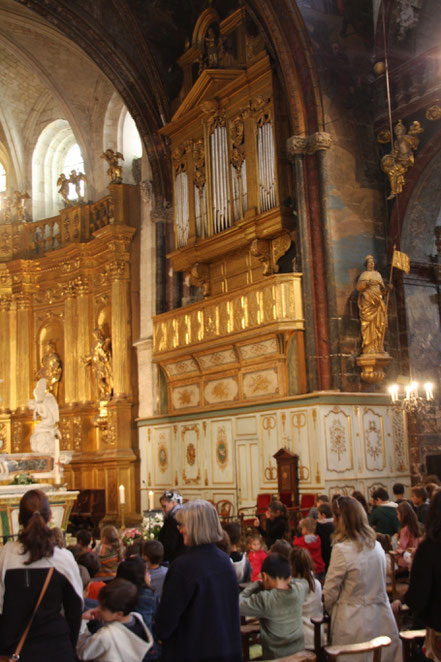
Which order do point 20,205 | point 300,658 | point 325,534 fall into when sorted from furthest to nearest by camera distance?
point 20,205 → point 325,534 → point 300,658

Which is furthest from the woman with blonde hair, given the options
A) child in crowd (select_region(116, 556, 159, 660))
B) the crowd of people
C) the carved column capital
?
the carved column capital

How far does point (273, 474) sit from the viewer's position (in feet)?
48.8

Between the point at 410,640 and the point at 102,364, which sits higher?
the point at 102,364

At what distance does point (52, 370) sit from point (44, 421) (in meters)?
2.60

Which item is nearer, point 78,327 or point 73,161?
point 78,327

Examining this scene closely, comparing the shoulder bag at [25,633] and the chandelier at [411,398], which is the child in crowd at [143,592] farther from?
the chandelier at [411,398]

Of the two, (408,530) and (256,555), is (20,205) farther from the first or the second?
(408,530)

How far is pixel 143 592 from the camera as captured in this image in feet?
15.9

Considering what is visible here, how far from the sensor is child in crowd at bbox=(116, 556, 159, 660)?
4.77 meters

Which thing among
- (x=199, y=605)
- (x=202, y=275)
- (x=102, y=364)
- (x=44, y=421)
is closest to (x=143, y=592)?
(x=199, y=605)

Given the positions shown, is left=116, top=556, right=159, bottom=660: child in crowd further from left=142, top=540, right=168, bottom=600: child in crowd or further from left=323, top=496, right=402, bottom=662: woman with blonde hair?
left=323, top=496, right=402, bottom=662: woman with blonde hair

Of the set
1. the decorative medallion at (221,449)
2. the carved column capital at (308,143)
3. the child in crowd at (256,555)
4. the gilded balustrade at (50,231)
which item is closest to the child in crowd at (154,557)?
the child in crowd at (256,555)

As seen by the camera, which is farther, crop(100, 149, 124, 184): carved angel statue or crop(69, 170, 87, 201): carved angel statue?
crop(69, 170, 87, 201): carved angel statue

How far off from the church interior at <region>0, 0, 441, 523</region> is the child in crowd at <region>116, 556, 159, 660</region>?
660cm
